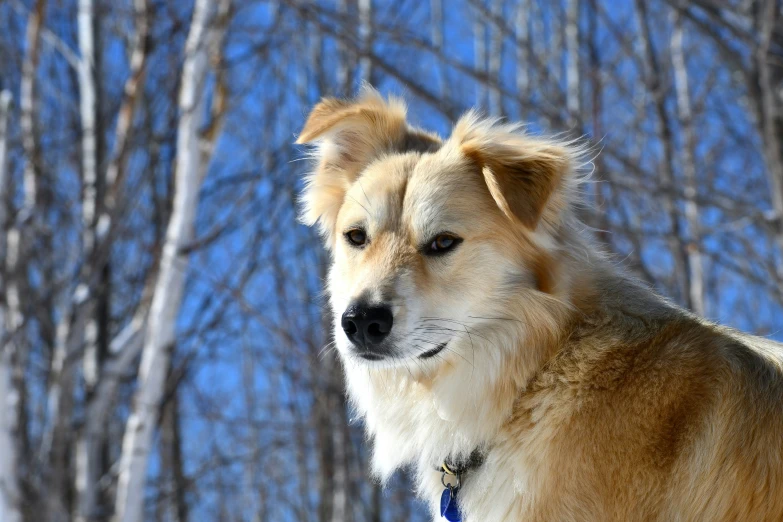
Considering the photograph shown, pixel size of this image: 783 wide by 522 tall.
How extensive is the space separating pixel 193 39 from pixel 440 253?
361cm

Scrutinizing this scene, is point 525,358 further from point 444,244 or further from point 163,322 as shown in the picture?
point 163,322

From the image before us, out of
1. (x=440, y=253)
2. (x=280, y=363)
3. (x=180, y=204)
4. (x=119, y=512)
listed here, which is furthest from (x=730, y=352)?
(x=280, y=363)

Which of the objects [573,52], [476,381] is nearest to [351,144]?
[476,381]

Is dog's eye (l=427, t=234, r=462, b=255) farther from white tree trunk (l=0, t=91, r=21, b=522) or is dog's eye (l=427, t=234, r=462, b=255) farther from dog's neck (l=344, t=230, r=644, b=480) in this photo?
white tree trunk (l=0, t=91, r=21, b=522)

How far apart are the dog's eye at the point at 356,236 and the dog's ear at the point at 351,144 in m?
0.40

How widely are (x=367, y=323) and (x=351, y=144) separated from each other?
1164 mm

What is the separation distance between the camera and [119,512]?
222 inches

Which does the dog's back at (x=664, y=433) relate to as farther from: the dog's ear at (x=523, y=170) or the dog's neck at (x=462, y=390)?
the dog's ear at (x=523, y=170)

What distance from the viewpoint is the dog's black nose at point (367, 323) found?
2.97m

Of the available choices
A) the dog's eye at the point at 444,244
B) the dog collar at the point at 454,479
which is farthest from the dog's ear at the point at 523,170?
the dog collar at the point at 454,479

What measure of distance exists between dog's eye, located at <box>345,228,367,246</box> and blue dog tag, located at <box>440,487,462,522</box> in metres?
1.02

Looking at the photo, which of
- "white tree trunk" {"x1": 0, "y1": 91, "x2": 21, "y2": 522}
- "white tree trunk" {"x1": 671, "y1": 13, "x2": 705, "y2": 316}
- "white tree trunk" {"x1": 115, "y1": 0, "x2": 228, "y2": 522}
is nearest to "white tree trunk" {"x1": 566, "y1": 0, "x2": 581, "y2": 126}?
"white tree trunk" {"x1": 671, "y1": 13, "x2": 705, "y2": 316}

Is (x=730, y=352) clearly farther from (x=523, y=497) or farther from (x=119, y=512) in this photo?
(x=119, y=512)

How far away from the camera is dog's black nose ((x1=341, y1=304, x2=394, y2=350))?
2.97 m
